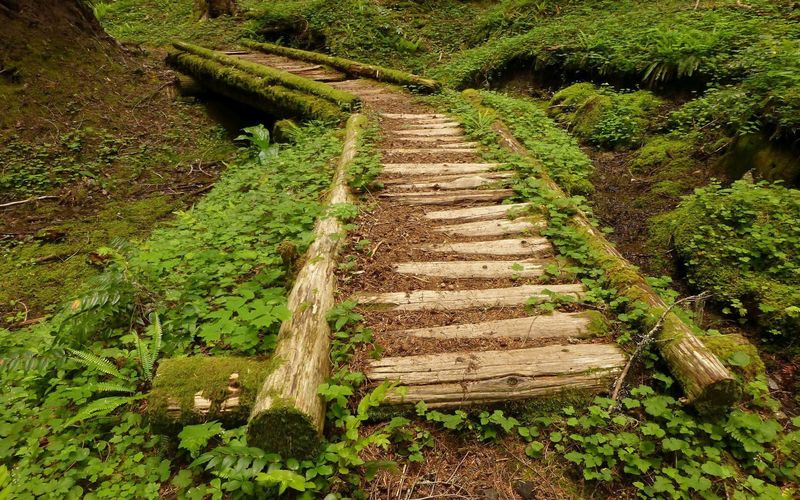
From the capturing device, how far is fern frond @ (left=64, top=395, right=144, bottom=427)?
8.13 ft

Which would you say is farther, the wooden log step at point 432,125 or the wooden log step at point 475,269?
the wooden log step at point 432,125

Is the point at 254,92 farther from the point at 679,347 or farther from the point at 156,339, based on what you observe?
the point at 679,347

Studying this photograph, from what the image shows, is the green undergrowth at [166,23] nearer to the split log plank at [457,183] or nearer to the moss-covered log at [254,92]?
the moss-covered log at [254,92]

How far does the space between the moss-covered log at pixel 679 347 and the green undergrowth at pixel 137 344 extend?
237 centimetres

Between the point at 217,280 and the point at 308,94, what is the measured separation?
19.0 feet

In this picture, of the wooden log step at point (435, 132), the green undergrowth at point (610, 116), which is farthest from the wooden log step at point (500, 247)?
the green undergrowth at point (610, 116)

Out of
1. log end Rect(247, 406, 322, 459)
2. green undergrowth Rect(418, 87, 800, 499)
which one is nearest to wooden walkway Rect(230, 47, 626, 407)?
green undergrowth Rect(418, 87, 800, 499)

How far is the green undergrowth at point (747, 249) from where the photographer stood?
3424 millimetres

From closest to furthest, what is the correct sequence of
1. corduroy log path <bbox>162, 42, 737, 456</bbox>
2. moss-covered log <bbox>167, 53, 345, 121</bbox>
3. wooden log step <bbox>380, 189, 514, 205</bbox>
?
corduroy log path <bbox>162, 42, 737, 456</bbox>
wooden log step <bbox>380, 189, 514, 205</bbox>
moss-covered log <bbox>167, 53, 345, 121</bbox>

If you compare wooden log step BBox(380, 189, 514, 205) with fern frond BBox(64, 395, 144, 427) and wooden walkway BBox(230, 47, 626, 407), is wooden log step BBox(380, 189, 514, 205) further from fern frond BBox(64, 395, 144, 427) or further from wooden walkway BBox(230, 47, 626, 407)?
fern frond BBox(64, 395, 144, 427)

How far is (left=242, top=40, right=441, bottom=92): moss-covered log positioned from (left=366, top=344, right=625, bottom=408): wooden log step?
24.1ft

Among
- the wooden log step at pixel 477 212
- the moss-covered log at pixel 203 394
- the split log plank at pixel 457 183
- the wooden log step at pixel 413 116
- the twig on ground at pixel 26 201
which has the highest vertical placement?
the wooden log step at pixel 413 116

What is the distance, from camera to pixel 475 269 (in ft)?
11.7

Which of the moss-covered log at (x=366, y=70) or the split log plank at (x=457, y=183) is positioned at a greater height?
the moss-covered log at (x=366, y=70)
